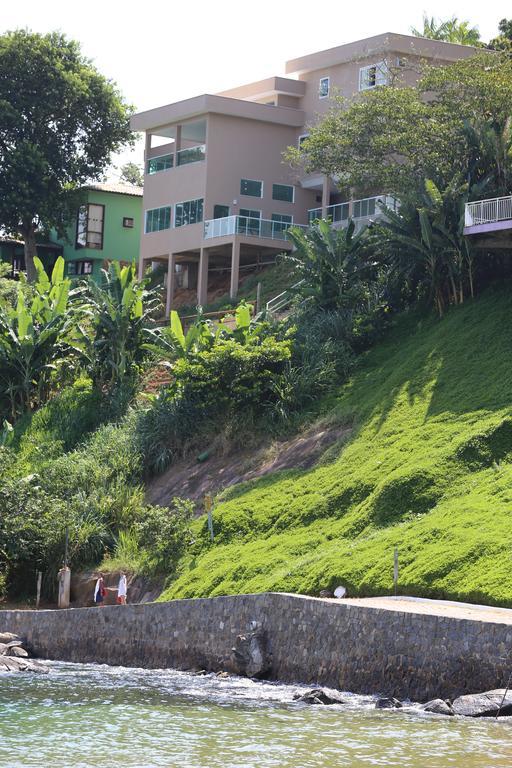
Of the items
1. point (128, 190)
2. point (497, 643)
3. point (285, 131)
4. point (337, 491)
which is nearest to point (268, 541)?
point (337, 491)

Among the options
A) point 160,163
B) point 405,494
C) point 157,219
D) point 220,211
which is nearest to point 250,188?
point 220,211

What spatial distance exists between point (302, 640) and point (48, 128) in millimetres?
51217

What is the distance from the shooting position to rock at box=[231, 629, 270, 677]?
27.6 metres

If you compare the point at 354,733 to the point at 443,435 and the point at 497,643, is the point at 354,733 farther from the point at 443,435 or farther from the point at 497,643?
the point at 443,435

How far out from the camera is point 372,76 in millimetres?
57781

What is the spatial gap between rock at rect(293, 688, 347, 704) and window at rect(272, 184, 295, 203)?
129 feet

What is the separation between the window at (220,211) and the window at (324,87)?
6.49 meters

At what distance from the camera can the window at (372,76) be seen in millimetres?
56562

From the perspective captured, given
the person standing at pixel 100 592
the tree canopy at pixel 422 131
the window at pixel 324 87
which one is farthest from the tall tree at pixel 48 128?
the person standing at pixel 100 592

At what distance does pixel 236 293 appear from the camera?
188ft

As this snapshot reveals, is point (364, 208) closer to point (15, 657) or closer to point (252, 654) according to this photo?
point (15, 657)

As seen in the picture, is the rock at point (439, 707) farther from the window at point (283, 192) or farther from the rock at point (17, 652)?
the window at point (283, 192)

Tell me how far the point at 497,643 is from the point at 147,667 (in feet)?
34.5

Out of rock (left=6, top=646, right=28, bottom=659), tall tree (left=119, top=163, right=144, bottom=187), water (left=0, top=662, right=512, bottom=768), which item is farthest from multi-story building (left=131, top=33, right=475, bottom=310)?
tall tree (left=119, top=163, right=144, bottom=187)
